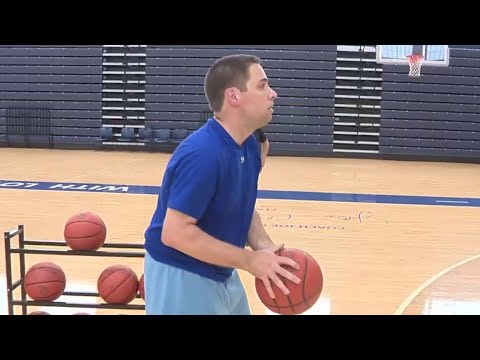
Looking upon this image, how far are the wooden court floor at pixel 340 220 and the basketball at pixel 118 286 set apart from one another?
341 millimetres

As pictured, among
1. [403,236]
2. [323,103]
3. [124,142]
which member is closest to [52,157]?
[124,142]

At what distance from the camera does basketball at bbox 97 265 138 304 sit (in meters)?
3.92

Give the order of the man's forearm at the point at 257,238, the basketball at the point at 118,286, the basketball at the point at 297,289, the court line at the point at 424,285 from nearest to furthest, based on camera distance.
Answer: the basketball at the point at 297,289
the man's forearm at the point at 257,238
the basketball at the point at 118,286
the court line at the point at 424,285

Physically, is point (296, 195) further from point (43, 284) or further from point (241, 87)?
point (241, 87)

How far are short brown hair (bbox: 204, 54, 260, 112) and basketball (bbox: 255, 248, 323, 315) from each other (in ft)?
2.16

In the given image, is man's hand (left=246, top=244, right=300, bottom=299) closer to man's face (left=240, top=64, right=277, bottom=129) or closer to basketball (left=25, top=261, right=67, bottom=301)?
man's face (left=240, top=64, right=277, bottom=129)

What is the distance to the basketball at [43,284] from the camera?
13.0ft

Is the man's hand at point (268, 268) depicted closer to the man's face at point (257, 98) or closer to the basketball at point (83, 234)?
the man's face at point (257, 98)

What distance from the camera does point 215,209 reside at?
216cm

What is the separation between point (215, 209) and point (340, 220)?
652cm

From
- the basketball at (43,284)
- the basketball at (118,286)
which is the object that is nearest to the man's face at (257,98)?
the basketball at (118,286)

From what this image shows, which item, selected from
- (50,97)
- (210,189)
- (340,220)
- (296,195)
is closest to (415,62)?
(296,195)

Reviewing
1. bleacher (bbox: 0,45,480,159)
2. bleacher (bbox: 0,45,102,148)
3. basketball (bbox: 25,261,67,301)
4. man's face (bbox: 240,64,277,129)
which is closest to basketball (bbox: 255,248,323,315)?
man's face (bbox: 240,64,277,129)
